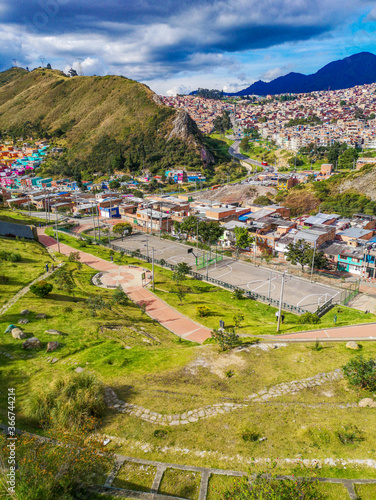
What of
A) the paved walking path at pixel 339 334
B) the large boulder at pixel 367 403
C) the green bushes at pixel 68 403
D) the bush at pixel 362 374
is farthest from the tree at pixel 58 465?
the paved walking path at pixel 339 334

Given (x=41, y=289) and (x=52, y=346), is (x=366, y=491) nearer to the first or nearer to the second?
→ (x=52, y=346)

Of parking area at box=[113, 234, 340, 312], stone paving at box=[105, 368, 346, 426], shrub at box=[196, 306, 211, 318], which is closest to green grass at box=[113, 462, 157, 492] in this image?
stone paving at box=[105, 368, 346, 426]

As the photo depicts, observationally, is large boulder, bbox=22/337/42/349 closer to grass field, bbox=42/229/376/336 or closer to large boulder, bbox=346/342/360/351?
grass field, bbox=42/229/376/336

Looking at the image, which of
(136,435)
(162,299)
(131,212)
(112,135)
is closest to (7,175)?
(112,135)

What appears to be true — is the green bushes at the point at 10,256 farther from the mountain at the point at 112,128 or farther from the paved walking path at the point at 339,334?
the mountain at the point at 112,128

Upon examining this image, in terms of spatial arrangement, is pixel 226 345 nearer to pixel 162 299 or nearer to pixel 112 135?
Result: pixel 162 299

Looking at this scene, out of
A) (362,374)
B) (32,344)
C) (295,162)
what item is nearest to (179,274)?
(32,344)
